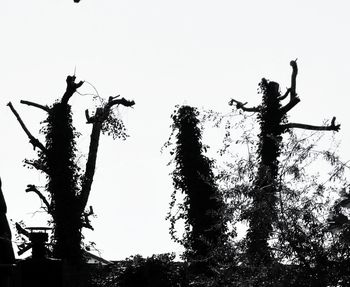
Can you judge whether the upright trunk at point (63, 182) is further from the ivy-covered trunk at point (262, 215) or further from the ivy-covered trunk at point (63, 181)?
the ivy-covered trunk at point (262, 215)

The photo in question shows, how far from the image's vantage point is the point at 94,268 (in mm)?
26906

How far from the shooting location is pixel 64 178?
A: 30.5 metres

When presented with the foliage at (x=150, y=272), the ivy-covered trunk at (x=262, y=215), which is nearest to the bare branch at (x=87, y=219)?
the foliage at (x=150, y=272)

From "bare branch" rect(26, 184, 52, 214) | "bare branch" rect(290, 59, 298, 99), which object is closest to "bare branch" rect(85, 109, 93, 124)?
"bare branch" rect(26, 184, 52, 214)

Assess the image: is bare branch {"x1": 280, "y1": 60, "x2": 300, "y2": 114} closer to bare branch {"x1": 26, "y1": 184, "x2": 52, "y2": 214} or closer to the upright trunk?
the upright trunk

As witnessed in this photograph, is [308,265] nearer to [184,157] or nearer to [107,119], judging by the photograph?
[184,157]

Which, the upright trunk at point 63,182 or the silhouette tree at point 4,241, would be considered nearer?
the silhouette tree at point 4,241

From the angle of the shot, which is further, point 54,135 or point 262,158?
point 54,135

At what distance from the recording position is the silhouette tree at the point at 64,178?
97.9 feet

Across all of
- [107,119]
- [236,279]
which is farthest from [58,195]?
[236,279]

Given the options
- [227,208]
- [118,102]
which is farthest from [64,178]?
[227,208]

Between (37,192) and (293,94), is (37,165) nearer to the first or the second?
(37,192)

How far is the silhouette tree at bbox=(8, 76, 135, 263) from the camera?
97.9 ft

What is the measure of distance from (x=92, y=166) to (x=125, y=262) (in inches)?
371
